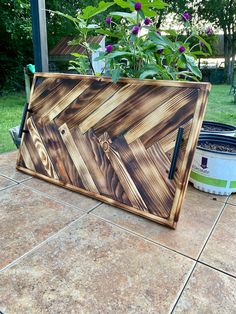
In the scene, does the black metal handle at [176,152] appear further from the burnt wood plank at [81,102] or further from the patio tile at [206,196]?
the burnt wood plank at [81,102]

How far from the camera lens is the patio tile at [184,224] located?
1214 mm

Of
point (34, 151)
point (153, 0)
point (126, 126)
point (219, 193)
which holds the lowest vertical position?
point (219, 193)

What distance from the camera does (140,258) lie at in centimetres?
111

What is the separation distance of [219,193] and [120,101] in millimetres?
945

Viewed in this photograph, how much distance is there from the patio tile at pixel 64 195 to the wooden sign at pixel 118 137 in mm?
42

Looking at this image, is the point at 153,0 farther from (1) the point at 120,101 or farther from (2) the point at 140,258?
(2) the point at 140,258

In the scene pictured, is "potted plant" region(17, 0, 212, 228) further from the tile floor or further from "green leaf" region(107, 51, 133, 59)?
the tile floor

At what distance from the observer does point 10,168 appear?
2.04 meters

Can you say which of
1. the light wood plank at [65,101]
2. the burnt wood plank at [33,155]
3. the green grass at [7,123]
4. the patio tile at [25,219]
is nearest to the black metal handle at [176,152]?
the patio tile at [25,219]

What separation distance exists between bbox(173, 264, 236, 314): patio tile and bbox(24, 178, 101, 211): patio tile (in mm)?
743

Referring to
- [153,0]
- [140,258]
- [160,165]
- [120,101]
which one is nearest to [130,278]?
[140,258]

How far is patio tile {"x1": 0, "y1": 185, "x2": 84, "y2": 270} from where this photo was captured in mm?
1172

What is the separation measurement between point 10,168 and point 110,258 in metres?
1.34

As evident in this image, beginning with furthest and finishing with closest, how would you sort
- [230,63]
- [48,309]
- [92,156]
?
[230,63], [92,156], [48,309]
